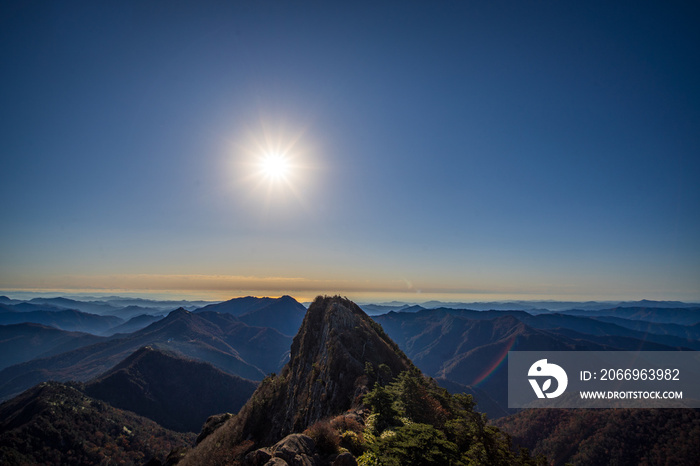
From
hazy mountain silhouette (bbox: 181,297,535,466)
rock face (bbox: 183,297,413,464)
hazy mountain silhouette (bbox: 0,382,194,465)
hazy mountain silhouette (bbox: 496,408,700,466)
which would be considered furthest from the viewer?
hazy mountain silhouette (bbox: 0,382,194,465)

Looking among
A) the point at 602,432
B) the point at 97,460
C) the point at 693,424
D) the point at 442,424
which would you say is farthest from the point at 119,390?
the point at 693,424

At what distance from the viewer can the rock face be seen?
26016 millimetres

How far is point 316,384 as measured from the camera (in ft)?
99.6

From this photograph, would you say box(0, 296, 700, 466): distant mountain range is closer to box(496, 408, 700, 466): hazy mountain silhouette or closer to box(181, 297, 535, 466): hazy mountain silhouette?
box(181, 297, 535, 466): hazy mountain silhouette

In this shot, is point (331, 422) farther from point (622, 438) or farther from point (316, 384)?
A: point (622, 438)

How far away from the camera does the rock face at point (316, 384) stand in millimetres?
26016

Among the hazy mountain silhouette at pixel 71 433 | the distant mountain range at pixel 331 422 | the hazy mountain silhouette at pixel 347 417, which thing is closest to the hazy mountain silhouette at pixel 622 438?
the distant mountain range at pixel 331 422

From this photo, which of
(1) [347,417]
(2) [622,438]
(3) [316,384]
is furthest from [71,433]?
(2) [622,438]

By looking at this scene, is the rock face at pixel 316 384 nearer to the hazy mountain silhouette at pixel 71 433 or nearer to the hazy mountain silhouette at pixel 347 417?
the hazy mountain silhouette at pixel 347 417

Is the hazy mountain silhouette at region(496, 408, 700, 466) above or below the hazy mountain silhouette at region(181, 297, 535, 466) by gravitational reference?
below

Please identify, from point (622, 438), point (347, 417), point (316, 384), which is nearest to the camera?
point (347, 417)

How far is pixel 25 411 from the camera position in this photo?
12888 cm

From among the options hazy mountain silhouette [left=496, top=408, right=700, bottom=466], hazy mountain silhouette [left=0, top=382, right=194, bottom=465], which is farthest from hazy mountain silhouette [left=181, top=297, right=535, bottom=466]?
hazy mountain silhouette [left=496, top=408, right=700, bottom=466]

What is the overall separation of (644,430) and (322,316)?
531 ft
